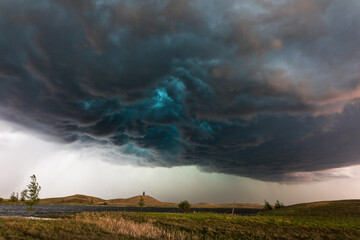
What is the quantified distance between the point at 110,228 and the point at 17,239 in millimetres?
13148

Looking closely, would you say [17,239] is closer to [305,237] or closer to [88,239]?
[88,239]

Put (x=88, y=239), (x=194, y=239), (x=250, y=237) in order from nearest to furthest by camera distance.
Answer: (x=88, y=239) → (x=194, y=239) → (x=250, y=237)

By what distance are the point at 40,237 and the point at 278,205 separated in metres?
123

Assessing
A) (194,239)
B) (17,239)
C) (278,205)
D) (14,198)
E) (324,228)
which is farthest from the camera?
(14,198)

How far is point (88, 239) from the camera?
21.1m

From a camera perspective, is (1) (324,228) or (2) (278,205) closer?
(1) (324,228)

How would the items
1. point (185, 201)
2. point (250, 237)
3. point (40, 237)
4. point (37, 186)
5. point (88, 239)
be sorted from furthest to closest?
1. point (185, 201)
2. point (37, 186)
3. point (250, 237)
4. point (88, 239)
5. point (40, 237)

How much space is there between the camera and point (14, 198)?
164750mm

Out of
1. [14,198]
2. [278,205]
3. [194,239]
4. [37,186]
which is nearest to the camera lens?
[194,239]

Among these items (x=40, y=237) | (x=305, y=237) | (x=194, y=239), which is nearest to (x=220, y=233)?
(x=194, y=239)

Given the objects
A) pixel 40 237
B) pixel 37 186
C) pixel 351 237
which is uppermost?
pixel 37 186

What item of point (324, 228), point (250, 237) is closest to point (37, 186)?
point (250, 237)

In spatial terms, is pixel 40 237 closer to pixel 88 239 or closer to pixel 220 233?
pixel 88 239

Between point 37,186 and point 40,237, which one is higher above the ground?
point 37,186
